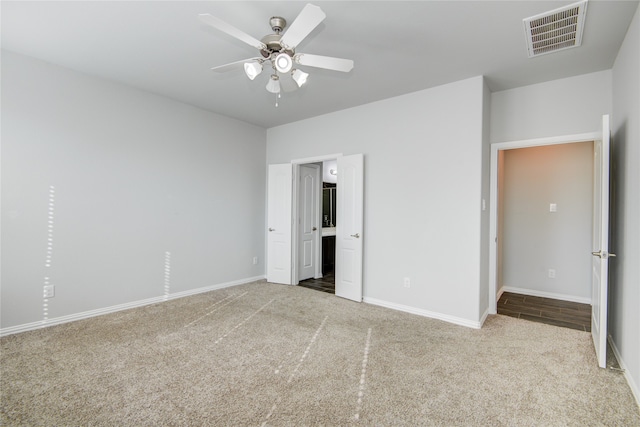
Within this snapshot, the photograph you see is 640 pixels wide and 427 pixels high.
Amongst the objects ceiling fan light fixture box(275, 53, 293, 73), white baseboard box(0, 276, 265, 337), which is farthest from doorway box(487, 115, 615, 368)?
white baseboard box(0, 276, 265, 337)

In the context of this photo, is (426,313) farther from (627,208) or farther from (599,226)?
(627,208)

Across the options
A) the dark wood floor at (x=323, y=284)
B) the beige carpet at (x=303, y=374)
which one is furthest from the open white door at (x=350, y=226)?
the beige carpet at (x=303, y=374)

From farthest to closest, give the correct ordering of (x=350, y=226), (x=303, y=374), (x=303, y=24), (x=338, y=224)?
1. (x=338, y=224)
2. (x=350, y=226)
3. (x=303, y=374)
4. (x=303, y=24)

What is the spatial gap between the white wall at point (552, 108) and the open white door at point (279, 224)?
3.09 metres

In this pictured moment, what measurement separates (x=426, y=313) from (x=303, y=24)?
3.22 m

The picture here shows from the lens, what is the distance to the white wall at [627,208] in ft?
6.81

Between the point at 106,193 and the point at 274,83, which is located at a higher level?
the point at 274,83

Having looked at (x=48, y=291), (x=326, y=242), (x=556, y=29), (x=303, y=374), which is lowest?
(x=303, y=374)

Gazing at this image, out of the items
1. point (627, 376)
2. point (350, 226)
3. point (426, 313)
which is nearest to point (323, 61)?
point (350, 226)

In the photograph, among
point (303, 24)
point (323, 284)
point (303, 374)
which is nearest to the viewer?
point (303, 24)

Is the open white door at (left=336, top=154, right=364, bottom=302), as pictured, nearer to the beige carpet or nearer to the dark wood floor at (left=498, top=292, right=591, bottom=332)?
the beige carpet

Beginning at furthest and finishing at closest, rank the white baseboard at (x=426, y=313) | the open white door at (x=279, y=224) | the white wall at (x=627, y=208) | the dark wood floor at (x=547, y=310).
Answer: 1. the open white door at (x=279, y=224)
2. the dark wood floor at (x=547, y=310)
3. the white baseboard at (x=426, y=313)
4. the white wall at (x=627, y=208)

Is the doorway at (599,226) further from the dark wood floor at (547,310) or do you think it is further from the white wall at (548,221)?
the white wall at (548,221)

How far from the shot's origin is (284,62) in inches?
80.7
